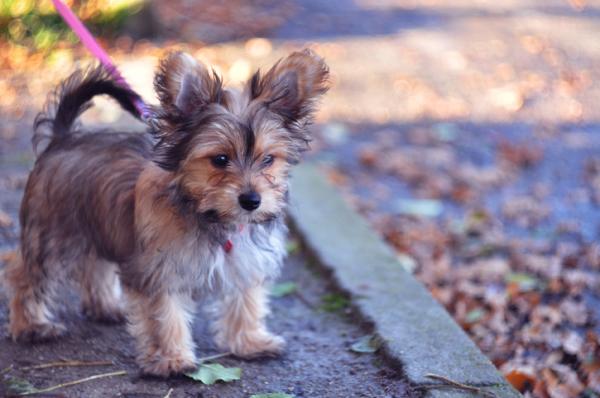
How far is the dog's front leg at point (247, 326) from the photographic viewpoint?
474 cm

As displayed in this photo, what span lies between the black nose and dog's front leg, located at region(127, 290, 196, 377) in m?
0.71

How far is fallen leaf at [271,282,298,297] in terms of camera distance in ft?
19.5

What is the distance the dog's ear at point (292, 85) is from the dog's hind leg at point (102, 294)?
1.50 metres

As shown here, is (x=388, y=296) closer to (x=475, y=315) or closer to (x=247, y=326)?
(x=475, y=315)

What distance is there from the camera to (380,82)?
12.0 meters

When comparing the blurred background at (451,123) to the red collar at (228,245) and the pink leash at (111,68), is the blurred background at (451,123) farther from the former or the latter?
the pink leash at (111,68)

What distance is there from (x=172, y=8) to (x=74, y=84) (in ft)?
36.7

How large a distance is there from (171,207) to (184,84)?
2.01 feet

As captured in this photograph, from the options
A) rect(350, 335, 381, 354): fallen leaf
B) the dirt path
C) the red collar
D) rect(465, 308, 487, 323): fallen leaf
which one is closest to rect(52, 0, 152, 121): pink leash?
the red collar

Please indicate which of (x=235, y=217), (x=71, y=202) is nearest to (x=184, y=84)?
(x=235, y=217)

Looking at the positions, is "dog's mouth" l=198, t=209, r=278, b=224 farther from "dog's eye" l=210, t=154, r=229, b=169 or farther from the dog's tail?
the dog's tail

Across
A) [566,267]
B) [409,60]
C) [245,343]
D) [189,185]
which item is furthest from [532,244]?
[409,60]

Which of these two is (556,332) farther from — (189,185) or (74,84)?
(74,84)

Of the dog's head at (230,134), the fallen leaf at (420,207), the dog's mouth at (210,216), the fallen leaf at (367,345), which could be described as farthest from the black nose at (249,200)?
the fallen leaf at (420,207)
